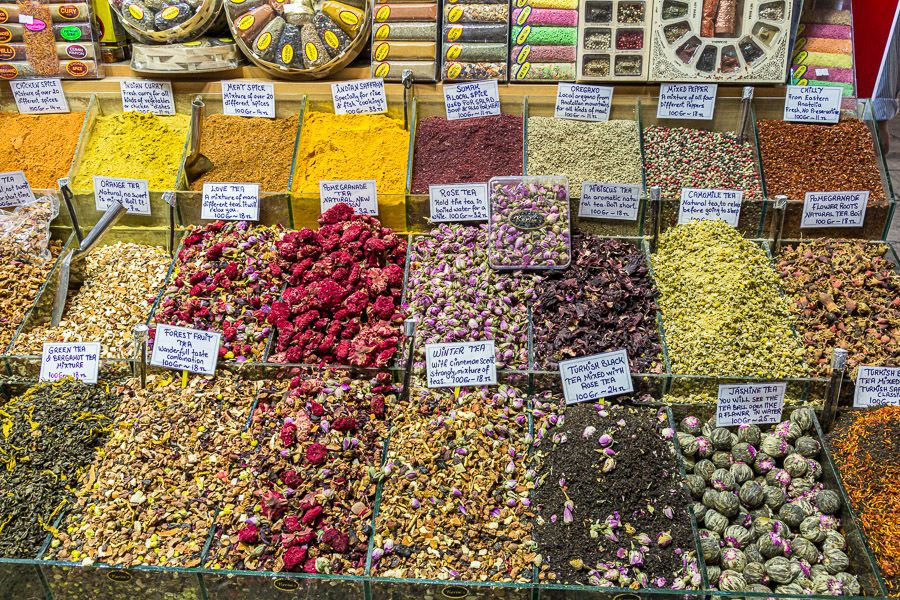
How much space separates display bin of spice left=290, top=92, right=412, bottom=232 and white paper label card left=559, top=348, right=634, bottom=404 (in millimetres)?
988

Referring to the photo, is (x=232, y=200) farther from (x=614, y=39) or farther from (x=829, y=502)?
(x=829, y=502)

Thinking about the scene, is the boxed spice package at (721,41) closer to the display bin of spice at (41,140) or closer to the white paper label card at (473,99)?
the white paper label card at (473,99)

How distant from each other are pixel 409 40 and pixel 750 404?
200 centimetres

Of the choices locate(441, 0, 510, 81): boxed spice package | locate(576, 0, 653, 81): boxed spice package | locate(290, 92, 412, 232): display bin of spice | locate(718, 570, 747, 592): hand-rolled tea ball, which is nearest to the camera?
locate(718, 570, 747, 592): hand-rolled tea ball

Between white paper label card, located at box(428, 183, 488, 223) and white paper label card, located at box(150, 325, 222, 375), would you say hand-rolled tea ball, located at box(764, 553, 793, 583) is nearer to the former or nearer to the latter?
white paper label card, located at box(428, 183, 488, 223)

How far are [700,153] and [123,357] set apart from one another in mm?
2322

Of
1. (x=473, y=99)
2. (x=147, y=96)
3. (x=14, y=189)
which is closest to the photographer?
(x=14, y=189)

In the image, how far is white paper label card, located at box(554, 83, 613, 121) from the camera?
2902 millimetres

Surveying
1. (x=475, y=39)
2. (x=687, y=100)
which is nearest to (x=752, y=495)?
(x=687, y=100)

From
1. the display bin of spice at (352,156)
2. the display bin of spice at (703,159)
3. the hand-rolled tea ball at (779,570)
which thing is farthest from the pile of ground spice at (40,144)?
the hand-rolled tea ball at (779,570)

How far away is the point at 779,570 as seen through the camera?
1.77 m

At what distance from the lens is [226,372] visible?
2.22 meters

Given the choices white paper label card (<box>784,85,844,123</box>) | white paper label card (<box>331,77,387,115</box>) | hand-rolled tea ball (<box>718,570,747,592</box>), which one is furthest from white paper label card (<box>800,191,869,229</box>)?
white paper label card (<box>331,77,387,115</box>)

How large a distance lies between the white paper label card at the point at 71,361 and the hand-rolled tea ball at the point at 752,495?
6.72ft
